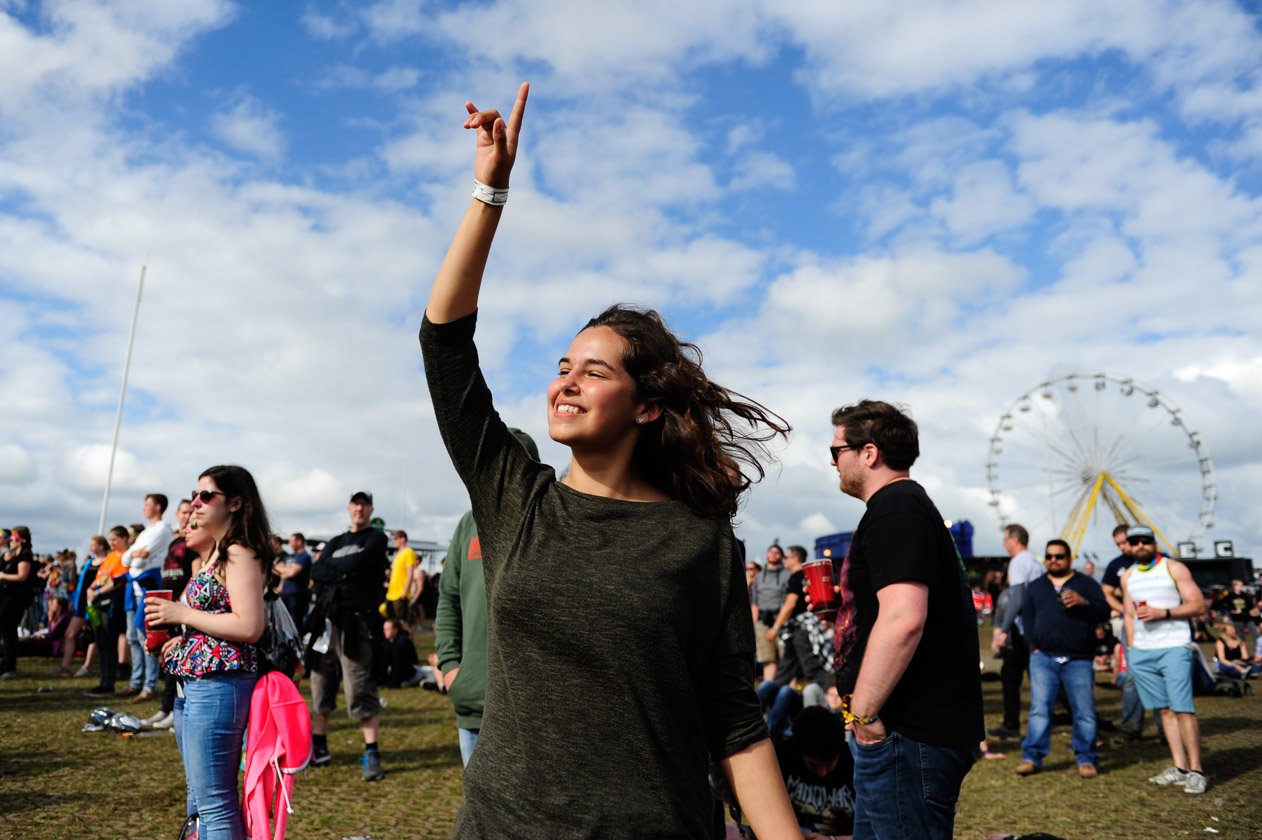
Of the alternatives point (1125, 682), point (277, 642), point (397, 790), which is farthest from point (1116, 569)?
point (277, 642)

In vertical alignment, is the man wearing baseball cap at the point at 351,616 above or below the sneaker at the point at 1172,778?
above

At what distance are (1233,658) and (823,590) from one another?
16.2m

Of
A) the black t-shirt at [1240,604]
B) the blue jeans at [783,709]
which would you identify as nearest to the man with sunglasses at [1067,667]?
the blue jeans at [783,709]

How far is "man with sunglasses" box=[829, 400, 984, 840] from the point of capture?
124 inches

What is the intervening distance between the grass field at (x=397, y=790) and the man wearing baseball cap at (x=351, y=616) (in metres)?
0.53

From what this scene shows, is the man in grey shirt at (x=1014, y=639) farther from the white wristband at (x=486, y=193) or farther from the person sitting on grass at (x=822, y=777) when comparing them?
the white wristband at (x=486, y=193)

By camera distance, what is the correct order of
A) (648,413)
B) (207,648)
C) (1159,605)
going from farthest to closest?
(1159,605)
(207,648)
(648,413)

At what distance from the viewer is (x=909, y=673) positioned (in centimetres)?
325

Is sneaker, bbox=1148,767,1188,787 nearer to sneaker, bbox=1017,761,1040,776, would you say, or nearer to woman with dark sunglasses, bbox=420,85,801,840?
sneaker, bbox=1017,761,1040,776

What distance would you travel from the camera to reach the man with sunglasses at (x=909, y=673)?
3.15m

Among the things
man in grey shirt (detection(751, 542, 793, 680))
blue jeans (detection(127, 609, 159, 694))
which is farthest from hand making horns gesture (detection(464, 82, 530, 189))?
blue jeans (detection(127, 609, 159, 694))

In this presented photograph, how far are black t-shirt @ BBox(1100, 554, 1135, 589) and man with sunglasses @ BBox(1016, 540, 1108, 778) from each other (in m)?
2.35

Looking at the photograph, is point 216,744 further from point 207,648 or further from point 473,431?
point 473,431

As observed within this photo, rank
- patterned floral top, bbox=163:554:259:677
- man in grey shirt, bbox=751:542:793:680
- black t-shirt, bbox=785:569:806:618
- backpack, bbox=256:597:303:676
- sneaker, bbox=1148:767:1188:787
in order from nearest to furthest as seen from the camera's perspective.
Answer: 1. patterned floral top, bbox=163:554:259:677
2. backpack, bbox=256:597:303:676
3. sneaker, bbox=1148:767:1188:787
4. black t-shirt, bbox=785:569:806:618
5. man in grey shirt, bbox=751:542:793:680
